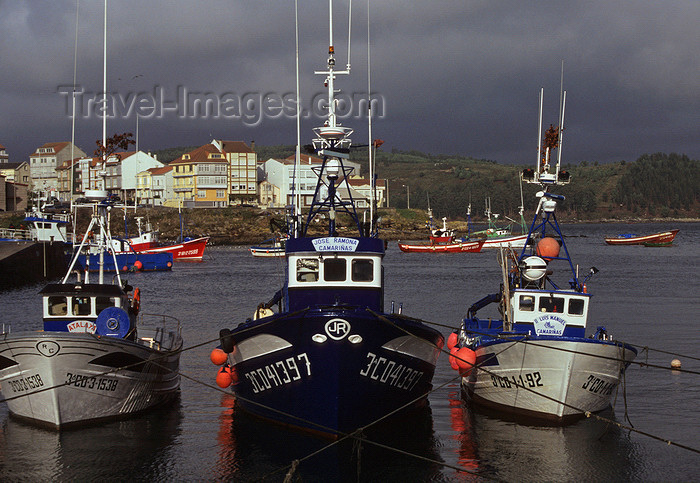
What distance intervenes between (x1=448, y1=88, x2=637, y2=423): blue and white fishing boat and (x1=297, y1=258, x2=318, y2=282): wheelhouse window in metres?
4.62

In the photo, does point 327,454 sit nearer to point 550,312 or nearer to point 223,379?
point 223,379

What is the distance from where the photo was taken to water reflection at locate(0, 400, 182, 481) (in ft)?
61.5

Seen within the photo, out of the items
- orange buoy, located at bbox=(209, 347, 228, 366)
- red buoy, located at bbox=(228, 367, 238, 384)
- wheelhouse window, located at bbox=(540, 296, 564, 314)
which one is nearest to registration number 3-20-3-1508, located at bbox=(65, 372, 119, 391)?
orange buoy, located at bbox=(209, 347, 228, 366)

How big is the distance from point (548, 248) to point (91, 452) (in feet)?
50.8

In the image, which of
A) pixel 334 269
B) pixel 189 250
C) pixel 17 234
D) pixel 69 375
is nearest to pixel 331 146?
pixel 334 269

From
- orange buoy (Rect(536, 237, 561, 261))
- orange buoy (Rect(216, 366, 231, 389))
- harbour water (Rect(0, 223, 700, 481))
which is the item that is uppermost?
orange buoy (Rect(536, 237, 561, 261))

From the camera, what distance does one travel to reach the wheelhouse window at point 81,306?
906 inches

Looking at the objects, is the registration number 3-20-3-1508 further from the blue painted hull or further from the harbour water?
the blue painted hull

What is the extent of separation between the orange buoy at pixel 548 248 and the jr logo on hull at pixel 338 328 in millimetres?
9802

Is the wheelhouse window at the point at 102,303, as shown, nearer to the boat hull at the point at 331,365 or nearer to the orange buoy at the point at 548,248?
the boat hull at the point at 331,365

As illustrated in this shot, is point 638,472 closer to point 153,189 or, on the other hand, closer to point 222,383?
point 222,383

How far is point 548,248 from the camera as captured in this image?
2608 centimetres

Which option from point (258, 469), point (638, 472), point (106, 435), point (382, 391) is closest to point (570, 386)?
point (638, 472)

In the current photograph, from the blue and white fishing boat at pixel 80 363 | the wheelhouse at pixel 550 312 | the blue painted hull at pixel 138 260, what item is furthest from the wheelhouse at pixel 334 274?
the blue painted hull at pixel 138 260
